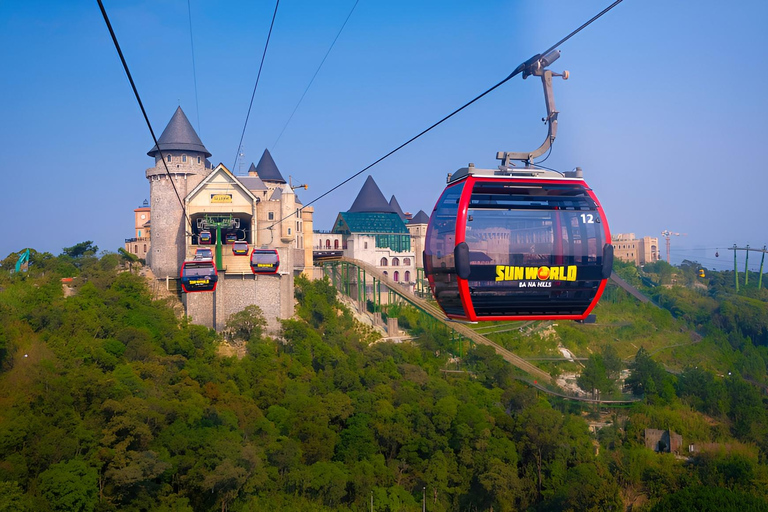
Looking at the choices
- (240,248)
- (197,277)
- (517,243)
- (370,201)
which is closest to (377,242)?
(370,201)

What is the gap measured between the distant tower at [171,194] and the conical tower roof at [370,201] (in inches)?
952

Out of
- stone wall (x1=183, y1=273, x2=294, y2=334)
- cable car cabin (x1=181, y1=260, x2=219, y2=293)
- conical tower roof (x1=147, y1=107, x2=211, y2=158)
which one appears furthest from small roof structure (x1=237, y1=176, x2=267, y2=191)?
cable car cabin (x1=181, y1=260, x2=219, y2=293)

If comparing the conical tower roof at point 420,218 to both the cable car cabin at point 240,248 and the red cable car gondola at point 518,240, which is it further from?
the red cable car gondola at point 518,240

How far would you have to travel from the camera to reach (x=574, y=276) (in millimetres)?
12016

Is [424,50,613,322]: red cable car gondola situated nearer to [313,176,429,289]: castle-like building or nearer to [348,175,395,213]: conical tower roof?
[313,176,429,289]: castle-like building

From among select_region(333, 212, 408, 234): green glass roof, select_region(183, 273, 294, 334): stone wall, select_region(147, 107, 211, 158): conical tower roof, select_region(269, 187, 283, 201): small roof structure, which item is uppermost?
select_region(147, 107, 211, 158): conical tower roof

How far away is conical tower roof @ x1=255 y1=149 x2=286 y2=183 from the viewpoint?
5966 cm

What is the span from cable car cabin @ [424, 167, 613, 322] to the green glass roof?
47.2 meters

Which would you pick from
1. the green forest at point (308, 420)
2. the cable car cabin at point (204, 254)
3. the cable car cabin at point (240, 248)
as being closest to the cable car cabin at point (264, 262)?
the cable car cabin at point (240, 248)

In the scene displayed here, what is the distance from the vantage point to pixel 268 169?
2366 inches

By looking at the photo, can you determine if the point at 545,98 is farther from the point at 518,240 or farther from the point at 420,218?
the point at 420,218

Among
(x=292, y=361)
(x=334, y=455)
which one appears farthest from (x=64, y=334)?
(x=334, y=455)

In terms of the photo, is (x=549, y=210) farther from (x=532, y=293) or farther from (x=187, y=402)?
(x=187, y=402)

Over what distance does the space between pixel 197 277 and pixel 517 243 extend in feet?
69.9
